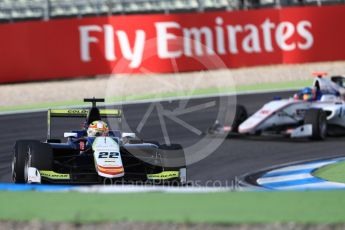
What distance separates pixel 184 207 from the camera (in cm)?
696

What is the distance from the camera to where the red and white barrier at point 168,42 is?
22328 mm

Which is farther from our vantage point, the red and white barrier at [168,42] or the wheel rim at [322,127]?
the red and white barrier at [168,42]

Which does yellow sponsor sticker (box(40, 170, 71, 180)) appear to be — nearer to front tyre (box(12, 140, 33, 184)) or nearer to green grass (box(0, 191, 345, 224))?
front tyre (box(12, 140, 33, 184))

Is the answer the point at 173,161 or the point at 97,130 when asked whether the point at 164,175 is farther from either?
the point at 97,130

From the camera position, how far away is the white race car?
15141mm

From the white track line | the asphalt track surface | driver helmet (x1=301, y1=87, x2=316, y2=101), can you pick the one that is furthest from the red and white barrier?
the white track line

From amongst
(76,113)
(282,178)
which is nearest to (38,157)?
(76,113)

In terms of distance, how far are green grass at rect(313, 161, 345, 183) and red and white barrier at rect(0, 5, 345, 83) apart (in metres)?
11.0

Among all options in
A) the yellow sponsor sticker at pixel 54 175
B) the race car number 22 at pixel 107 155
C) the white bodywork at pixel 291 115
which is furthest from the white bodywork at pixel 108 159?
the white bodywork at pixel 291 115

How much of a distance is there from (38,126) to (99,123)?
6.33 meters

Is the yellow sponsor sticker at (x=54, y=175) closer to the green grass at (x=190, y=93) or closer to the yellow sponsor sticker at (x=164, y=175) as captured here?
the yellow sponsor sticker at (x=164, y=175)

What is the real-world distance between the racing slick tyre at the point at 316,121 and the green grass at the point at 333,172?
2518 mm

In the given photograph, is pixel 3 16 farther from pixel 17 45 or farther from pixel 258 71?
pixel 258 71

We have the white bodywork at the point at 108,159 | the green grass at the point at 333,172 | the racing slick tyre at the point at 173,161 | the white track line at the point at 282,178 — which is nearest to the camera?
the white bodywork at the point at 108,159
